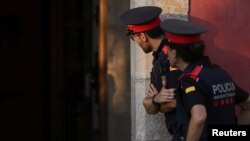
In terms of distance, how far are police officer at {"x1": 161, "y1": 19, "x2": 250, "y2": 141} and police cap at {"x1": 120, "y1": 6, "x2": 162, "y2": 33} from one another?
0.21 meters

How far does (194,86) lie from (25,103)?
4.40 meters

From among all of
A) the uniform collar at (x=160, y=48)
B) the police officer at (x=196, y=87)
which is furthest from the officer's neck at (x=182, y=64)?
the uniform collar at (x=160, y=48)

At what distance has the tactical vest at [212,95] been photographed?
428cm

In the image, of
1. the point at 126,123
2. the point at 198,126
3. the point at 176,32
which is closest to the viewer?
the point at 198,126

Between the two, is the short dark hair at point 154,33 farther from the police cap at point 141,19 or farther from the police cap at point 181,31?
the police cap at point 181,31

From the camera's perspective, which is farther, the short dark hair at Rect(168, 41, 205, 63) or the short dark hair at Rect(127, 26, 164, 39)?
the short dark hair at Rect(127, 26, 164, 39)

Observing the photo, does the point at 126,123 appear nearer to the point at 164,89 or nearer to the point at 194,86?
the point at 164,89

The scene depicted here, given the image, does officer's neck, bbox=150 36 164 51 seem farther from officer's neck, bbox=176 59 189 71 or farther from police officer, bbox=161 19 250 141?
officer's neck, bbox=176 59 189 71

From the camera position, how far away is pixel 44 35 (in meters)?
8.17

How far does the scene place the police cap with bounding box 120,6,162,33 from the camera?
186 inches

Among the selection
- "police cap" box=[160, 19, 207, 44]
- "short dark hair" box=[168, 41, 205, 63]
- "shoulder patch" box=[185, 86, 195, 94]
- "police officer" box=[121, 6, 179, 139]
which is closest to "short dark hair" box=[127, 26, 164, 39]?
"police officer" box=[121, 6, 179, 139]

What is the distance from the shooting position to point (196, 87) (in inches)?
167

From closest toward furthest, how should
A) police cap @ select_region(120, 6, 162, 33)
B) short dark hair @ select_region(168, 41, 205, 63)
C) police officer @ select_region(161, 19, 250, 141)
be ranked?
police officer @ select_region(161, 19, 250, 141), short dark hair @ select_region(168, 41, 205, 63), police cap @ select_region(120, 6, 162, 33)

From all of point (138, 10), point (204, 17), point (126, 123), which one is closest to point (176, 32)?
point (138, 10)
